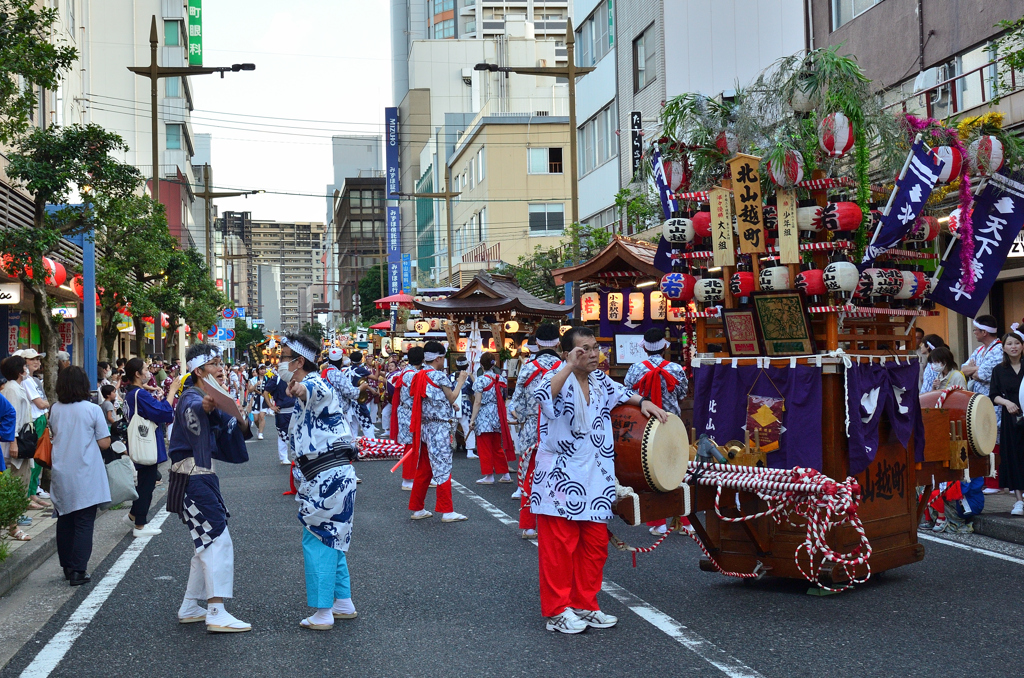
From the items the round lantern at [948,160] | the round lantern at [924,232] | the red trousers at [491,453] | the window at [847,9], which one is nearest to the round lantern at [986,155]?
the round lantern at [948,160]

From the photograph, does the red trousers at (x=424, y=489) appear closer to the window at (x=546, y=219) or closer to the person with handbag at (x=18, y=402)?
the person with handbag at (x=18, y=402)

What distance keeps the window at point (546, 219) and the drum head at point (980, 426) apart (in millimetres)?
42785

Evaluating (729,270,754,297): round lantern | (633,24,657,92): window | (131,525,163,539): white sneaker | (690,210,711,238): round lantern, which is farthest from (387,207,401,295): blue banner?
(729,270,754,297): round lantern

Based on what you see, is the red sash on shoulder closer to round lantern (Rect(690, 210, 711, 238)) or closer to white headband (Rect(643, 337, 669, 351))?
white headband (Rect(643, 337, 669, 351))

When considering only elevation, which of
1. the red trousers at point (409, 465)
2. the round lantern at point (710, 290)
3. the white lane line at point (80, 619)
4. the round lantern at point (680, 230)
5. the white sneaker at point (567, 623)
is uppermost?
the round lantern at point (680, 230)

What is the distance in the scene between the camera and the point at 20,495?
9.19 meters

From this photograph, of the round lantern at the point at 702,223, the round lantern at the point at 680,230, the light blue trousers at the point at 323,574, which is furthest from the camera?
the round lantern at the point at 680,230

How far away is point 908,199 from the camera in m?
7.28

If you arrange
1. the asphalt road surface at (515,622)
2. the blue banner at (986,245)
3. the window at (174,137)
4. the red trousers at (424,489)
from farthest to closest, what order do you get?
the window at (174,137) < the red trousers at (424,489) < the blue banner at (986,245) < the asphalt road surface at (515,622)

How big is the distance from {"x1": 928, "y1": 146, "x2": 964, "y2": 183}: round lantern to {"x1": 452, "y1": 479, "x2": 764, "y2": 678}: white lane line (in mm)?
3799

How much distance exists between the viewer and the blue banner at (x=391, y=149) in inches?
3625

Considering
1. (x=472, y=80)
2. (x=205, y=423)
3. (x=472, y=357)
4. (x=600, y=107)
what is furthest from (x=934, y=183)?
(x=472, y=80)

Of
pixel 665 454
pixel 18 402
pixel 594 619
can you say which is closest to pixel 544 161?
pixel 18 402

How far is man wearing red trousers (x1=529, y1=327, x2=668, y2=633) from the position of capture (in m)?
6.32
